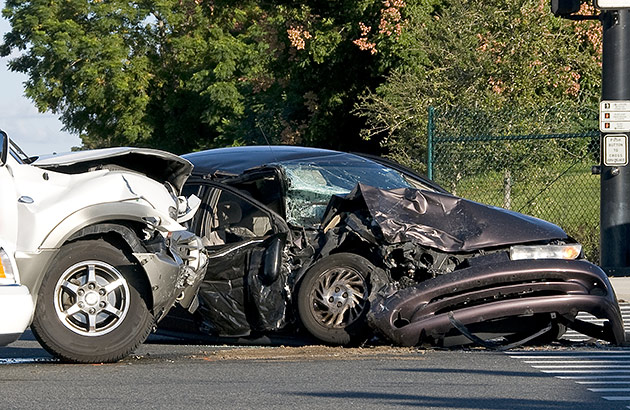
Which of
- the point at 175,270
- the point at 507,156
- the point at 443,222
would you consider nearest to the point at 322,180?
the point at 443,222

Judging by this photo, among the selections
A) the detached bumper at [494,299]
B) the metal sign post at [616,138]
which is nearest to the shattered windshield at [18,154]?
the detached bumper at [494,299]

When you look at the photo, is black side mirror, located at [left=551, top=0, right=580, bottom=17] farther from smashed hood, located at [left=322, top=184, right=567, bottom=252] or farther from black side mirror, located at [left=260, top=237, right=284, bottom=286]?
black side mirror, located at [left=260, top=237, right=284, bottom=286]

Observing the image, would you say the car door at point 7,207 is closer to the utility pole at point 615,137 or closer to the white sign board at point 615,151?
the utility pole at point 615,137

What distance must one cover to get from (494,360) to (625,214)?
7.03 meters

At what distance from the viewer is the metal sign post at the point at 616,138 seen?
47.8 ft

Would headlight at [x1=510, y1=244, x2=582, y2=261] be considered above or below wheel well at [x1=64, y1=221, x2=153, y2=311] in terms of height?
below

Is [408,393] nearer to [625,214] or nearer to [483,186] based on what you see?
[625,214]

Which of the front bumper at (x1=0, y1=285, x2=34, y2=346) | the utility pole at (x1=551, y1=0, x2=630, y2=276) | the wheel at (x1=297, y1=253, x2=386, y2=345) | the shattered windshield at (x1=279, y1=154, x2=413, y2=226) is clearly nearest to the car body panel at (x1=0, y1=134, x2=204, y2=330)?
the front bumper at (x1=0, y1=285, x2=34, y2=346)

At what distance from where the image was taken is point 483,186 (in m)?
16.8

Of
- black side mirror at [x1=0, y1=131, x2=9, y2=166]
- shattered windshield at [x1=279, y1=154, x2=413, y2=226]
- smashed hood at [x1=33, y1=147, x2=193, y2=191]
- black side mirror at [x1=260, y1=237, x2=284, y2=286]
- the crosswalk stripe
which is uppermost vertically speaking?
black side mirror at [x1=0, y1=131, x2=9, y2=166]

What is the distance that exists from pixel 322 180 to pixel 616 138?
18.3 feet

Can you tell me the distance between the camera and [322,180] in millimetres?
10359

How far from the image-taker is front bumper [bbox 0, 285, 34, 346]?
7.54m

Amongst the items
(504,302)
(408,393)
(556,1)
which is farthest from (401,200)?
(556,1)
